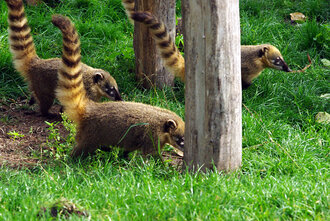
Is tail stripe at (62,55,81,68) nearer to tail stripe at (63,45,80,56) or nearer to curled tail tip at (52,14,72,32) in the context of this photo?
tail stripe at (63,45,80,56)

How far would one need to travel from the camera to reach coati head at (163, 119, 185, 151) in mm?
5047

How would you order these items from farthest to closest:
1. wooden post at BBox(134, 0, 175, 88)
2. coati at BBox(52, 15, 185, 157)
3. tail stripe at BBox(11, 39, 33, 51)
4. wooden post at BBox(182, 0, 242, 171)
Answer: wooden post at BBox(134, 0, 175, 88)
tail stripe at BBox(11, 39, 33, 51)
coati at BBox(52, 15, 185, 157)
wooden post at BBox(182, 0, 242, 171)

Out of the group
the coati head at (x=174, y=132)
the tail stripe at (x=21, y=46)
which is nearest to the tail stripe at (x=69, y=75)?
the coati head at (x=174, y=132)

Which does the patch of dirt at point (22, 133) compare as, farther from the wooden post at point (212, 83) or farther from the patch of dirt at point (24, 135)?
the wooden post at point (212, 83)

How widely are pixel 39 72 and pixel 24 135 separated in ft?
3.06

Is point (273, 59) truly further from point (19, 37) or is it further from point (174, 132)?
point (19, 37)

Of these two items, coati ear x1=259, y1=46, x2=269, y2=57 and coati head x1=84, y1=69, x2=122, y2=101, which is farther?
coati ear x1=259, y1=46, x2=269, y2=57

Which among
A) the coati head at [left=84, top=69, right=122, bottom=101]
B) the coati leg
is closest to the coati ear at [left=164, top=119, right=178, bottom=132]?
the coati head at [left=84, top=69, right=122, bottom=101]

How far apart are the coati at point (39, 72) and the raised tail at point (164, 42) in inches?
32.9

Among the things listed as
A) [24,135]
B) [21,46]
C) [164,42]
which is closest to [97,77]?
[21,46]

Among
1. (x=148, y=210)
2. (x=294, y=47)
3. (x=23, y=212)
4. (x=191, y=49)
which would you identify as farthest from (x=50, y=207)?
(x=294, y=47)

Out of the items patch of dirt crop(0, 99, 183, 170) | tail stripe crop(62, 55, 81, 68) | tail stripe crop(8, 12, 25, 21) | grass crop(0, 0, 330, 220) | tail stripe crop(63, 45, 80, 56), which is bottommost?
patch of dirt crop(0, 99, 183, 170)

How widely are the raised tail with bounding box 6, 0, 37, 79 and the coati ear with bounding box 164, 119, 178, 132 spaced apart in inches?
92.3

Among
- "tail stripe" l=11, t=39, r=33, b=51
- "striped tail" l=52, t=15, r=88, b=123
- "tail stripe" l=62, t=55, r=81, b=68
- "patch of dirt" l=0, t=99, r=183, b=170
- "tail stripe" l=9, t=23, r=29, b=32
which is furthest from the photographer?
"tail stripe" l=11, t=39, r=33, b=51
